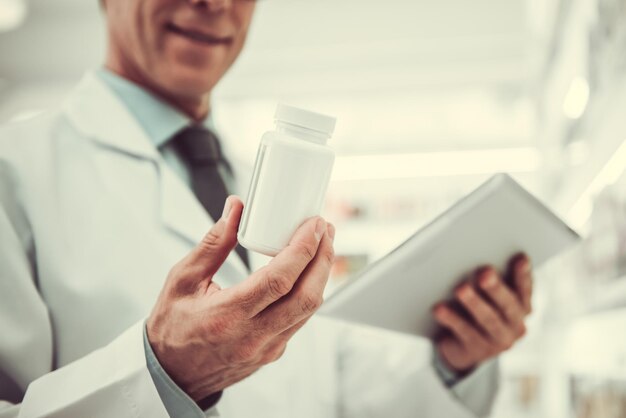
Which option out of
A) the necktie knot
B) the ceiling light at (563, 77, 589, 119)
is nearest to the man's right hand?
the necktie knot

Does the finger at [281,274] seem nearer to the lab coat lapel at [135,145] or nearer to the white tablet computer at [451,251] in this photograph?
the white tablet computer at [451,251]

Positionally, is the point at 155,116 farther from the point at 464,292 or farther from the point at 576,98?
the point at 576,98

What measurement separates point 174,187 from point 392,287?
0.40 meters

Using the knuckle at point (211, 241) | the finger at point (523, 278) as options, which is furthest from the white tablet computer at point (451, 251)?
the knuckle at point (211, 241)

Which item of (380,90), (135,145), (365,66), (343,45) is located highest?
(135,145)

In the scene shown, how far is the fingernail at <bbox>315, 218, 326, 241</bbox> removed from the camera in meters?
0.58

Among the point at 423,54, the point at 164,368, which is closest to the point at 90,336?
the point at 164,368

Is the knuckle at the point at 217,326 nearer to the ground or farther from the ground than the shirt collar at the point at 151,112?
farther from the ground

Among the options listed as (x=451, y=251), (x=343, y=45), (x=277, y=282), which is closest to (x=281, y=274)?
(x=277, y=282)

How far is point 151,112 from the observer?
1.10 meters

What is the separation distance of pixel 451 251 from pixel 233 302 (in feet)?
1.36

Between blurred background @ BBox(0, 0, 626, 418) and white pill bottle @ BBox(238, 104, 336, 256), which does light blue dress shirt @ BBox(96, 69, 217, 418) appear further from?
blurred background @ BBox(0, 0, 626, 418)

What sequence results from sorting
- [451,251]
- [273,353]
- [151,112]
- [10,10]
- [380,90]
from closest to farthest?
1. [273,353]
2. [451,251]
3. [151,112]
4. [10,10]
5. [380,90]

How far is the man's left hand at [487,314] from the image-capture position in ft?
3.16
